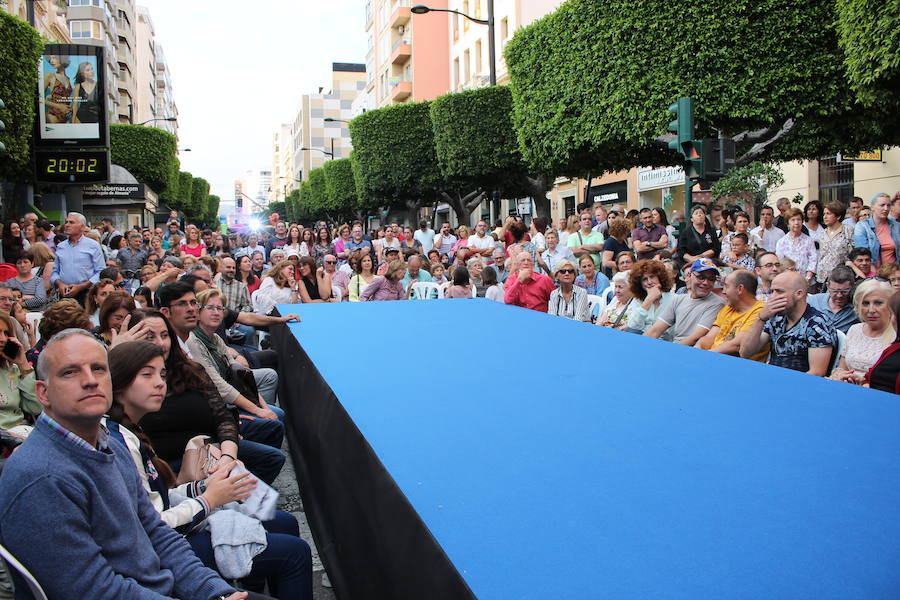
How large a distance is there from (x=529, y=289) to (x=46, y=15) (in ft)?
110

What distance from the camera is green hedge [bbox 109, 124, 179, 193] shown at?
38625mm

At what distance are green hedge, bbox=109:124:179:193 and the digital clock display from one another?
17.4m

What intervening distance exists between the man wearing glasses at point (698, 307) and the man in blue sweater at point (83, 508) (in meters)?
4.81

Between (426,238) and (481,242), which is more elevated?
(426,238)

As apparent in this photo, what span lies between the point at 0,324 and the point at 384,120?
27927 millimetres

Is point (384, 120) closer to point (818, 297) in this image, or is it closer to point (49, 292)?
point (49, 292)

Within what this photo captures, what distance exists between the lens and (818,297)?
7.10m

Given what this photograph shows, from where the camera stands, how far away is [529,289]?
9.16 metres

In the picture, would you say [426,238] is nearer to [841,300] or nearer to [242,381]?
[841,300]

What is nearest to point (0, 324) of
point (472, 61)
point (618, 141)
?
point (618, 141)

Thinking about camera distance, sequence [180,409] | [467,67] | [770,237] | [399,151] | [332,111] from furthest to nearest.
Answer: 1. [332,111]
2. [467,67]
3. [399,151]
4. [770,237]
5. [180,409]

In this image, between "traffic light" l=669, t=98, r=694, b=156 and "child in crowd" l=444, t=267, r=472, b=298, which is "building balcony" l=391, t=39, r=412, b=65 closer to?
"traffic light" l=669, t=98, r=694, b=156

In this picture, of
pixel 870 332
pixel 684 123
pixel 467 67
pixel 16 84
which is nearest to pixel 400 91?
pixel 467 67

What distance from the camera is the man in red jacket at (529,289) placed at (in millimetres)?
9094
